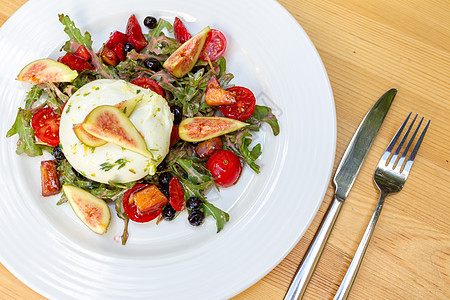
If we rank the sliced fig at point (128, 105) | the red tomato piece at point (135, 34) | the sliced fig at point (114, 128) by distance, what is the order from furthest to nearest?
the red tomato piece at point (135, 34), the sliced fig at point (128, 105), the sliced fig at point (114, 128)

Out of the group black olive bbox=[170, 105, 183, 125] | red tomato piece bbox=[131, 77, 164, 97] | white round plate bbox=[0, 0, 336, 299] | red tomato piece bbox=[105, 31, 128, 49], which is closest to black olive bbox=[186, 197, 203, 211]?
white round plate bbox=[0, 0, 336, 299]

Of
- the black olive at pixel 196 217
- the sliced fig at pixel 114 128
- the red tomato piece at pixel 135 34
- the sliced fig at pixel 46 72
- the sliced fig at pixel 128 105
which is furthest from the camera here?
the red tomato piece at pixel 135 34

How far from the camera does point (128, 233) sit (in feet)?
6.88

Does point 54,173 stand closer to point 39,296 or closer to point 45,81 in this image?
point 45,81

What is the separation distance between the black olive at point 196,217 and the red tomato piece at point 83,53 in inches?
41.4

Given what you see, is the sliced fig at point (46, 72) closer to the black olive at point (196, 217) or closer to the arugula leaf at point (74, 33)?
the arugula leaf at point (74, 33)

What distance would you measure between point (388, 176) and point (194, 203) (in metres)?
1.03

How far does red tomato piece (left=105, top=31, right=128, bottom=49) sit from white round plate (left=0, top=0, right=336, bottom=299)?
0.41 feet

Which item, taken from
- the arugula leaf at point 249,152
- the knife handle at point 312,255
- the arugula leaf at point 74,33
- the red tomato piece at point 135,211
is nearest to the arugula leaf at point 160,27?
the arugula leaf at point 74,33

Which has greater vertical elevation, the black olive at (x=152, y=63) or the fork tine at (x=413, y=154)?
the fork tine at (x=413, y=154)

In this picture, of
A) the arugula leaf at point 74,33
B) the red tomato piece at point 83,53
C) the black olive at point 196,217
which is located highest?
the arugula leaf at point 74,33

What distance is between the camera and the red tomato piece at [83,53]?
2160 millimetres

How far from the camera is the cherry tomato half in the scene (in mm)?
1993

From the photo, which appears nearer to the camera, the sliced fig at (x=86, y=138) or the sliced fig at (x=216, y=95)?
the sliced fig at (x=86, y=138)
